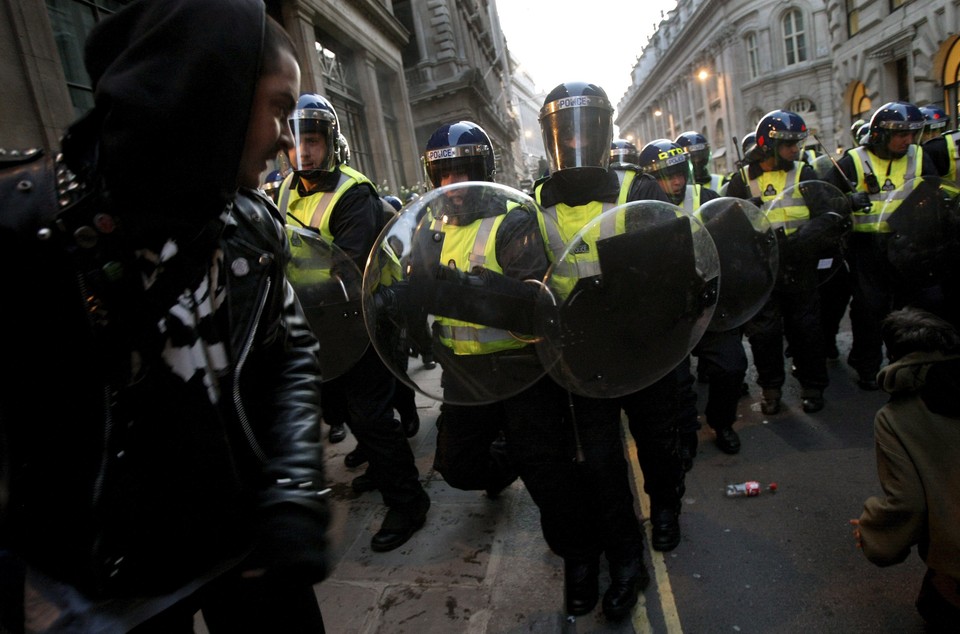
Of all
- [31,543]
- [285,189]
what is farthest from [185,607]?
[285,189]

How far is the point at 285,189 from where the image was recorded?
3043mm

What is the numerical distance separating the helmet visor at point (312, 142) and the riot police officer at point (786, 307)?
2974 millimetres

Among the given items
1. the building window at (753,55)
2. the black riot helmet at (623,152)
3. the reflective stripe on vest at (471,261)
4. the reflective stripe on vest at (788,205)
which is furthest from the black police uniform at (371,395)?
the building window at (753,55)

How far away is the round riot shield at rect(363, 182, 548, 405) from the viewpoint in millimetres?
1805

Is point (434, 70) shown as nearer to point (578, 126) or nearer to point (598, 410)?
point (578, 126)

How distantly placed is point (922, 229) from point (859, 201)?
31.8 inches

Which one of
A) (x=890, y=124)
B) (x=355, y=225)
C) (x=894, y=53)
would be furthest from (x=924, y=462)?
(x=894, y=53)

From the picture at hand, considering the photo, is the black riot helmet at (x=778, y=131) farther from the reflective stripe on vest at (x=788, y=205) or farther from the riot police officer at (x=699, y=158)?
the riot police officer at (x=699, y=158)

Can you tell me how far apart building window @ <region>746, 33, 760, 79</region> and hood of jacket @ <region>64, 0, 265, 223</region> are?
43.1 m

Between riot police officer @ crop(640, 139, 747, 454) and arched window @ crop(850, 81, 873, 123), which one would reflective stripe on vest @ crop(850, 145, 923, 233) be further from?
arched window @ crop(850, 81, 873, 123)

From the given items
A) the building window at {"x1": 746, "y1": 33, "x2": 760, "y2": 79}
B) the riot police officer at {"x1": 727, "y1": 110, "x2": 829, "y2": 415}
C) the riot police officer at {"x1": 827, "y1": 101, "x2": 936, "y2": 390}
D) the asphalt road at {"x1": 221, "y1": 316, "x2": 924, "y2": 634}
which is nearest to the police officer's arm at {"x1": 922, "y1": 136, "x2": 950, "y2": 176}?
the riot police officer at {"x1": 827, "y1": 101, "x2": 936, "y2": 390}

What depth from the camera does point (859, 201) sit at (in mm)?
4176

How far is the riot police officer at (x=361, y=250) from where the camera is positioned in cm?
287

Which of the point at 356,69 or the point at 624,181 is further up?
the point at 356,69
